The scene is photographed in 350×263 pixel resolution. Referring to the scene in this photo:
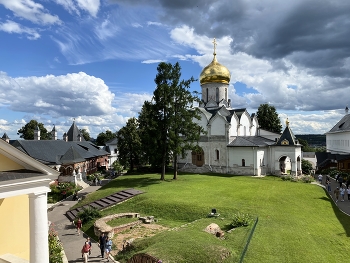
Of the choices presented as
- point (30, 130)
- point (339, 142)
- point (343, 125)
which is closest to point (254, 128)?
point (343, 125)

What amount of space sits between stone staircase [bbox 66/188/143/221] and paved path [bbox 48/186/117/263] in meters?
0.63

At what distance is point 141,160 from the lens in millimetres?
42719

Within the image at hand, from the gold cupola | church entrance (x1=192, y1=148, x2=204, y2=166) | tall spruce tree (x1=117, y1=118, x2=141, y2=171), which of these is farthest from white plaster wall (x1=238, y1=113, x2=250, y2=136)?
tall spruce tree (x1=117, y1=118, x2=141, y2=171)

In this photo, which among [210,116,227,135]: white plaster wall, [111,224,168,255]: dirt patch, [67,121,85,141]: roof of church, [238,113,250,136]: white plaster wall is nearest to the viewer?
[111,224,168,255]: dirt patch

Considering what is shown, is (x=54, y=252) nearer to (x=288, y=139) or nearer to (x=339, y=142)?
(x=288, y=139)

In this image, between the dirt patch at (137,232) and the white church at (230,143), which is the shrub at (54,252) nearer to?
the dirt patch at (137,232)

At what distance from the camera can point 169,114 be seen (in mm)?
30047

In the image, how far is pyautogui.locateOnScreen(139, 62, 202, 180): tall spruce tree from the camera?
29391 mm

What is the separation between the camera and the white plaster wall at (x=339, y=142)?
44.8m

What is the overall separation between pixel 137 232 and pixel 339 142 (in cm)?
4562

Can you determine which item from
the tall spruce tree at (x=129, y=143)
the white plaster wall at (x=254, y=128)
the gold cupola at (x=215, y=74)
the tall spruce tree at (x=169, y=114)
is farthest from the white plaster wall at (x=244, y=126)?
the tall spruce tree at (x=129, y=143)

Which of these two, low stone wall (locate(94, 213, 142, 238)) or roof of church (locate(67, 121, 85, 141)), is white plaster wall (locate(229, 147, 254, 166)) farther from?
roof of church (locate(67, 121, 85, 141))

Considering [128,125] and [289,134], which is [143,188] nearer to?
[128,125]

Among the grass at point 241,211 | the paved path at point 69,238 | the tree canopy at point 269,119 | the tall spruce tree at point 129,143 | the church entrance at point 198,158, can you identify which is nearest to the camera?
the grass at point 241,211
